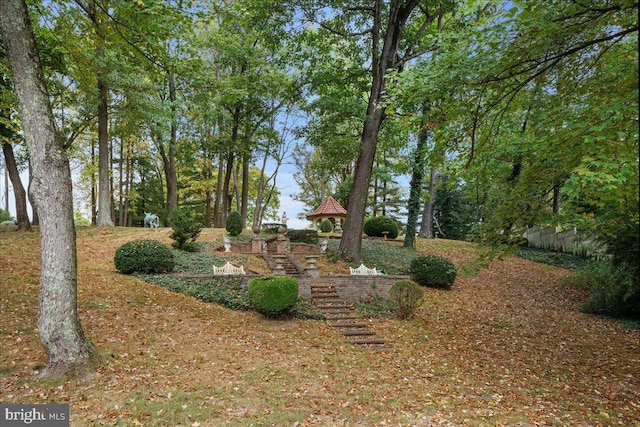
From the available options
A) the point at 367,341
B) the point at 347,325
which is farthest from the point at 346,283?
the point at 367,341

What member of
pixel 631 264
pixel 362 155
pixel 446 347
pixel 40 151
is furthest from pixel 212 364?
pixel 631 264

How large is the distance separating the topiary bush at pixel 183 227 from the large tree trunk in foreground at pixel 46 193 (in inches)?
329

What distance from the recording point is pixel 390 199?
30.4 meters

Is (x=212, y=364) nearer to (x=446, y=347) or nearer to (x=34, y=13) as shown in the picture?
(x=446, y=347)

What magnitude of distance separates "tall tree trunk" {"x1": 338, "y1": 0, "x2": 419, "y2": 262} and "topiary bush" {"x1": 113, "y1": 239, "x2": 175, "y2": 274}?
6151mm

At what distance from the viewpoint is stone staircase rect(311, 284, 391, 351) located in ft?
24.3

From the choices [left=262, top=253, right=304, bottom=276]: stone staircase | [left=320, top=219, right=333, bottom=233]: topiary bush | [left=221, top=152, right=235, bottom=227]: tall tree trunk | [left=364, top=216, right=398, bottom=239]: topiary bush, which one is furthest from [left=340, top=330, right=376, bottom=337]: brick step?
[left=320, top=219, right=333, bottom=233]: topiary bush

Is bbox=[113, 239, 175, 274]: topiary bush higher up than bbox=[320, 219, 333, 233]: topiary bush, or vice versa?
bbox=[320, 219, 333, 233]: topiary bush

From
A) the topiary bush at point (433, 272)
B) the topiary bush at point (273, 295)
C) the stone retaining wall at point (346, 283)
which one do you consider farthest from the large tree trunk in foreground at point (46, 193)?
the topiary bush at point (433, 272)

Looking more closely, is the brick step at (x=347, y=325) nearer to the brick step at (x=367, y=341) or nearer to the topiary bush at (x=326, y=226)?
the brick step at (x=367, y=341)

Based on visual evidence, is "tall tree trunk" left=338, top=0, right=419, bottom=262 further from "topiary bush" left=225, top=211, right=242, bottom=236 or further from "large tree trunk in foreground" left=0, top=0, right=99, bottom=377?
"large tree trunk in foreground" left=0, top=0, right=99, bottom=377

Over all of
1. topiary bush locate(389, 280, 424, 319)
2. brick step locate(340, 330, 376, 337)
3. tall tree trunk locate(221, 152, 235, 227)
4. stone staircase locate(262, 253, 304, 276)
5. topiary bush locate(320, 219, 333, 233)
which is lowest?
brick step locate(340, 330, 376, 337)

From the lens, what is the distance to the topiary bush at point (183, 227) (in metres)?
12.9

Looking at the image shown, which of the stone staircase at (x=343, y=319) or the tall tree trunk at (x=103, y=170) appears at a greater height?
the tall tree trunk at (x=103, y=170)
